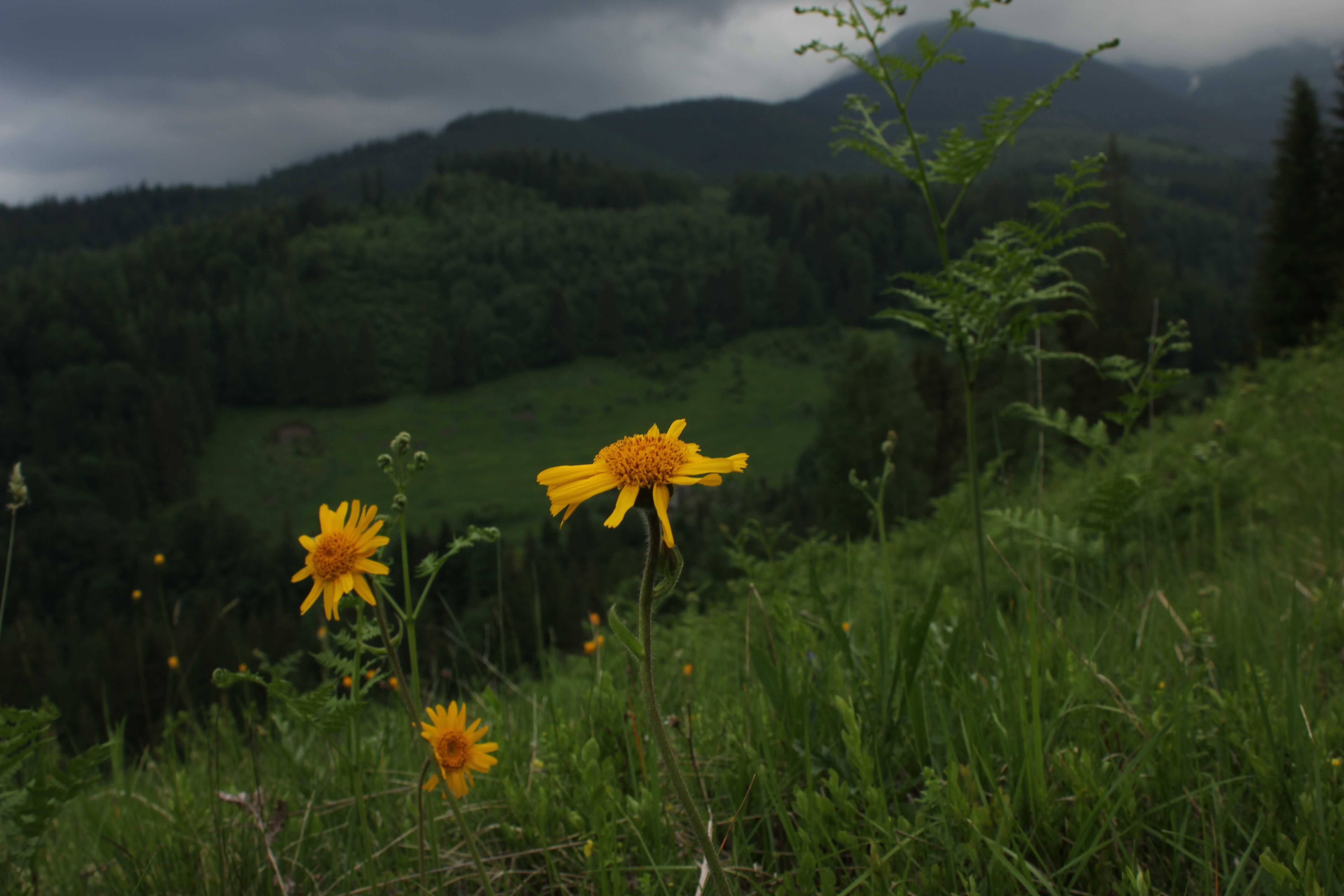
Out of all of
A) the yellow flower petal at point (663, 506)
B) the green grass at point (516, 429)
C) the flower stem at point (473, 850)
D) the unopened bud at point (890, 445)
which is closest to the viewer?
the yellow flower petal at point (663, 506)

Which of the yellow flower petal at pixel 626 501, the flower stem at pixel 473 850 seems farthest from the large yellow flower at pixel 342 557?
the yellow flower petal at pixel 626 501

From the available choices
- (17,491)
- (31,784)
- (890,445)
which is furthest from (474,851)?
(17,491)

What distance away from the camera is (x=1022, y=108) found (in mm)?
3170

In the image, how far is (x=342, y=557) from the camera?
1608mm

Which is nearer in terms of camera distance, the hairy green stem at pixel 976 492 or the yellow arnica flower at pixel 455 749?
the yellow arnica flower at pixel 455 749

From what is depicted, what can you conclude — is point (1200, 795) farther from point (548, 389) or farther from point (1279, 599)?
point (548, 389)

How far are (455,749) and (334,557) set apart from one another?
524 mm

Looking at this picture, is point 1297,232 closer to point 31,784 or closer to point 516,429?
point 31,784

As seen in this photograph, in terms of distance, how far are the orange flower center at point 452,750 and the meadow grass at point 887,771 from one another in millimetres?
202

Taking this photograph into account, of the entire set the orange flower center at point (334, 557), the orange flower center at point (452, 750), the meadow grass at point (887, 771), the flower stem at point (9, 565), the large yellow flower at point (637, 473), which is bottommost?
the meadow grass at point (887, 771)

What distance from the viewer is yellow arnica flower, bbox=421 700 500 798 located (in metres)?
1.74

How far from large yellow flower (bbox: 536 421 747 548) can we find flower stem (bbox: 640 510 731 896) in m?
0.04

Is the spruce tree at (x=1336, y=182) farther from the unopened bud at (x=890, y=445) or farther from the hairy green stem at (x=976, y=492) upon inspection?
the unopened bud at (x=890, y=445)

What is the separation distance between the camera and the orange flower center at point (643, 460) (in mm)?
1273
